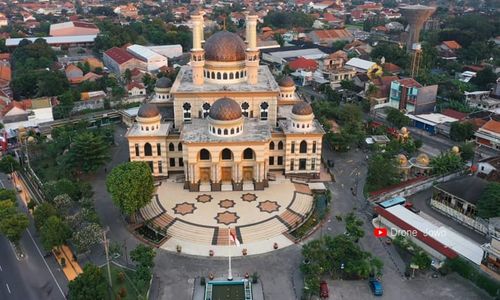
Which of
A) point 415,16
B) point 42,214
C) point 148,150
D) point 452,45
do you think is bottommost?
point 42,214

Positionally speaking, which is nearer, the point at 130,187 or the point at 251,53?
the point at 130,187

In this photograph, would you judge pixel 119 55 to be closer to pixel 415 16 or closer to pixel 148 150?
pixel 148 150

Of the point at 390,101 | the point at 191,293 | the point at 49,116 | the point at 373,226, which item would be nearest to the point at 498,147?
the point at 390,101

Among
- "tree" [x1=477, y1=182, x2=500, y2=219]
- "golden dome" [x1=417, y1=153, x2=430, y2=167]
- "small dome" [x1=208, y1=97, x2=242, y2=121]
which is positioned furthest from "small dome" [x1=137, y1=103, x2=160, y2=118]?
"tree" [x1=477, y1=182, x2=500, y2=219]

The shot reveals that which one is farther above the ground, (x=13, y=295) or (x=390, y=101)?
(x=390, y=101)

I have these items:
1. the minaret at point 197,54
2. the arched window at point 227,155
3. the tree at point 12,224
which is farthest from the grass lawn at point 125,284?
the minaret at point 197,54

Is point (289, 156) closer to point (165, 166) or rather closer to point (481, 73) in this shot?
point (165, 166)

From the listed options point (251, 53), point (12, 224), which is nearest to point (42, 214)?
point (12, 224)
